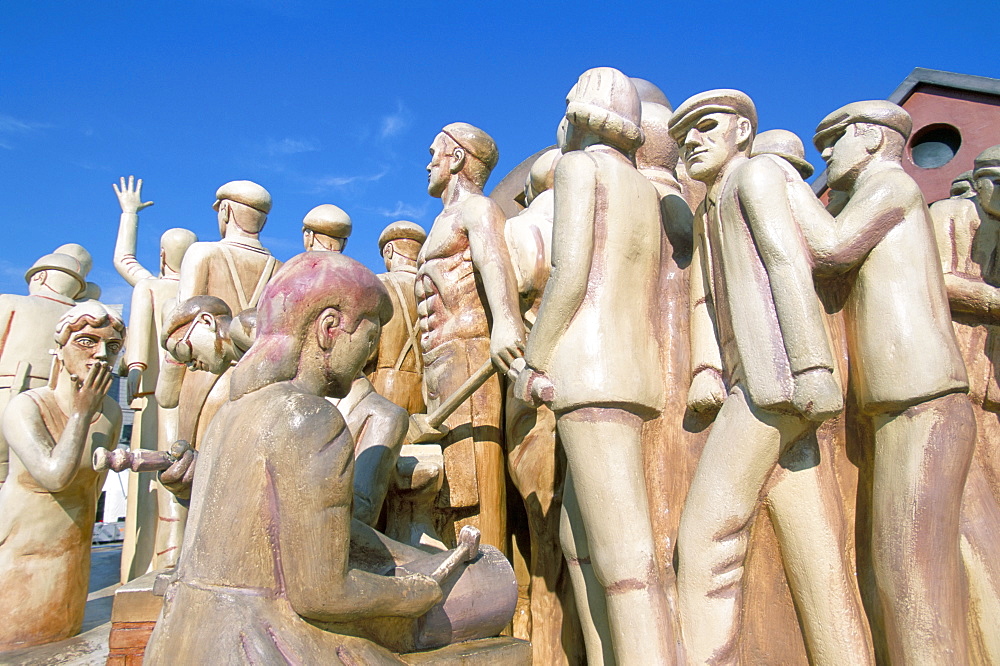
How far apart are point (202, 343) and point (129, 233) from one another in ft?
19.2

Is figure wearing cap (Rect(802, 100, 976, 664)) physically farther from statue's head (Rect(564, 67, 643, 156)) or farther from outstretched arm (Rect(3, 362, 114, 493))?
outstretched arm (Rect(3, 362, 114, 493))

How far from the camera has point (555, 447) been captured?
3.96 meters

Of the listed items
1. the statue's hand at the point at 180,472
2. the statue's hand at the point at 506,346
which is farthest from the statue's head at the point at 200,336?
the statue's hand at the point at 506,346

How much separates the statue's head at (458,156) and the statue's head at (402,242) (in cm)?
88

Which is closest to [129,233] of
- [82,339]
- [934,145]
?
[82,339]

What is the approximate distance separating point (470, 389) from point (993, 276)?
229 centimetres

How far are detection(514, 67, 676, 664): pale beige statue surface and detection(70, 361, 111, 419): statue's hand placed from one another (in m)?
2.93

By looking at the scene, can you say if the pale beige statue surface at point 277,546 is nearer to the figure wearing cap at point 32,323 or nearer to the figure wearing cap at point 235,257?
the figure wearing cap at point 235,257

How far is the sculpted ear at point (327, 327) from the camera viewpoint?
2.40 metres

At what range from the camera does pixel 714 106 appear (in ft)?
10.7

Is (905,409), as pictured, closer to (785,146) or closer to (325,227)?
(785,146)

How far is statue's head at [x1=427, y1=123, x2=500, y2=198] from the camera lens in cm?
476

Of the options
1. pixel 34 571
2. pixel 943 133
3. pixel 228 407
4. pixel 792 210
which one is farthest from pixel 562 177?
pixel 943 133

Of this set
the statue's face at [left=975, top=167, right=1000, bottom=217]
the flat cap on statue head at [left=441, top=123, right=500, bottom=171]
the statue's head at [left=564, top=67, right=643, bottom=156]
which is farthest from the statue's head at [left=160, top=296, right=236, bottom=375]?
the statue's face at [left=975, top=167, right=1000, bottom=217]
